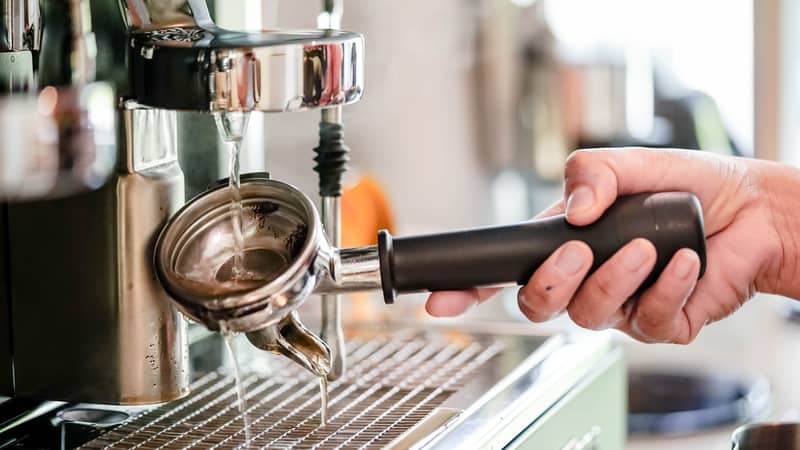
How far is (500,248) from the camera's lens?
2.30 feet

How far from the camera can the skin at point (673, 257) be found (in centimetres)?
72

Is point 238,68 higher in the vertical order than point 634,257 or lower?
higher

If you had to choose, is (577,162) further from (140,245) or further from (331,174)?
(140,245)

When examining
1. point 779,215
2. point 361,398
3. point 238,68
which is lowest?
point 361,398

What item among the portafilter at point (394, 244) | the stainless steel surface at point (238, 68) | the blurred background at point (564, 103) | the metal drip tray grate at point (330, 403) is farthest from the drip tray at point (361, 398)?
the blurred background at point (564, 103)

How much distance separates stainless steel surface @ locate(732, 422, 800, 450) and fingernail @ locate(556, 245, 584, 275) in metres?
0.13

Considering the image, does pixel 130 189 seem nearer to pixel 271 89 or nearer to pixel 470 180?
pixel 271 89

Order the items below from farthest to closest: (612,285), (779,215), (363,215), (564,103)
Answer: (564,103), (363,215), (779,215), (612,285)

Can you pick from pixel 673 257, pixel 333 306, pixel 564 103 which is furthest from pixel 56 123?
pixel 564 103

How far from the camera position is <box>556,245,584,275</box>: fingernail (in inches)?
27.9

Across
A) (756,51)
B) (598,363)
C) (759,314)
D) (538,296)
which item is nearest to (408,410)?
(538,296)

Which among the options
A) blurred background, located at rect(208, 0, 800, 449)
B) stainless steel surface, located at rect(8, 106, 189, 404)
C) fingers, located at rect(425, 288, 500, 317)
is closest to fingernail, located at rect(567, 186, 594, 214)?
fingers, located at rect(425, 288, 500, 317)

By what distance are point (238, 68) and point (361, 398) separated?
29 centimetres

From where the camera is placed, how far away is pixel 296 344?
2.29 feet
